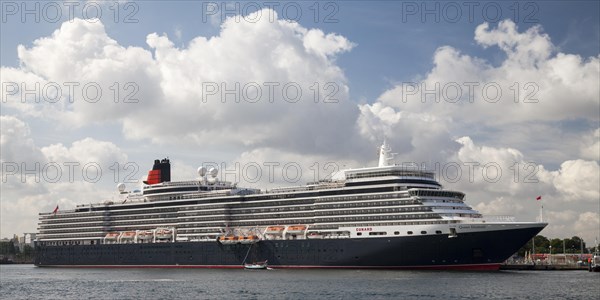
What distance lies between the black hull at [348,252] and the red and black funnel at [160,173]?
638 inches

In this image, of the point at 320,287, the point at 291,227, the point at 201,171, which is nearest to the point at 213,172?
the point at 201,171

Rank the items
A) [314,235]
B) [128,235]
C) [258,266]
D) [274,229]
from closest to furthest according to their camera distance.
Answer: [314,235] → [258,266] → [274,229] → [128,235]

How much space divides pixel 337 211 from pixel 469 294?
134 ft

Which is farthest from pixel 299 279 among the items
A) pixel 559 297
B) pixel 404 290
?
pixel 559 297

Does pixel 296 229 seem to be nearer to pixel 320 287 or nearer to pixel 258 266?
pixel 258 266

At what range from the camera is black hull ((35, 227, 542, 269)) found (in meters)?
96.2

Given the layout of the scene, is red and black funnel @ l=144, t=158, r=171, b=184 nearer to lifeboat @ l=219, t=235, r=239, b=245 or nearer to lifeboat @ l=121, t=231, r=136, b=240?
lifeboat @ l=121, t=231, r=136, b=240

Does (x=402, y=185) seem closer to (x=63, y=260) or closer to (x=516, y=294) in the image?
(x=516, y=294)

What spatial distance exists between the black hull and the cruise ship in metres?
0.13

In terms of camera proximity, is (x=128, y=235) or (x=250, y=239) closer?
(x=250, y=239)

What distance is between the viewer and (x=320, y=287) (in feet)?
252

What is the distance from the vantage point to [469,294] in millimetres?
68375

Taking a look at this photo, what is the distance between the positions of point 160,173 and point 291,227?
139ft

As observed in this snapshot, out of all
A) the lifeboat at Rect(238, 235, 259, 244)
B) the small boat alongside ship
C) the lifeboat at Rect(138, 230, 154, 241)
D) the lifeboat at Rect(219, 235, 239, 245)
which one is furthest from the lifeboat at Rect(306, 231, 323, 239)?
the lifeboat at Rect(138, 230, 154, 241)
